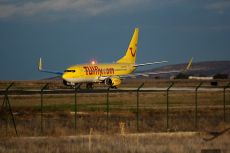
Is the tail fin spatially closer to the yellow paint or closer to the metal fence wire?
the yellow paint

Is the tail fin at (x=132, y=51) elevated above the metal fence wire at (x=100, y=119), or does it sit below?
above

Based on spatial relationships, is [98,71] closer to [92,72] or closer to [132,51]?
[92,72]

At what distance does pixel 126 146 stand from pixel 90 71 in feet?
157

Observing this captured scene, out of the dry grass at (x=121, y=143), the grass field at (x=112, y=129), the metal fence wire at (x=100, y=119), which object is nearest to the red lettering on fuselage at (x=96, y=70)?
the grass field at (x=112, y=129)

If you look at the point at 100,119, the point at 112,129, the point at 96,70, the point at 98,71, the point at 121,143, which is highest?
the point at 96,70

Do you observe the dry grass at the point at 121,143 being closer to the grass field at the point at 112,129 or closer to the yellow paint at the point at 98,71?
the grass field at the point at 112,129

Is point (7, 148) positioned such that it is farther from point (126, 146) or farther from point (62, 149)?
point (126, 146)

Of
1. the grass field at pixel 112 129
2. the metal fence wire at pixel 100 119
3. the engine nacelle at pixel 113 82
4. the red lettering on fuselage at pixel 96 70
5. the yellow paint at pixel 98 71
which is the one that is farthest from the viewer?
the red lettering on fuselage at pixel 96 70

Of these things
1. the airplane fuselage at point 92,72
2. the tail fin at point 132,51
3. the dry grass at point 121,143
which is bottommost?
the dry grass at point 121,143

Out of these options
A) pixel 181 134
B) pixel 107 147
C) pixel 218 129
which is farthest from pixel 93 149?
pixel 218 129

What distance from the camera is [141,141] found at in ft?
76.9

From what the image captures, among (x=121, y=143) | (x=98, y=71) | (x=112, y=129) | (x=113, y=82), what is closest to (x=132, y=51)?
(x=98, y=71)

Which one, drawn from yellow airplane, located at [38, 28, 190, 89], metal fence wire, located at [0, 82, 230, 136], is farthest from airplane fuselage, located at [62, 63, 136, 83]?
metal fence wire, located at [0, 82, 230, 136]

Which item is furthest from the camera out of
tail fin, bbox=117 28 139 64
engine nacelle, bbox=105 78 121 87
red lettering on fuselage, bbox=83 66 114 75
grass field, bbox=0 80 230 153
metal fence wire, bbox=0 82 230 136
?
tail fin, bbox=117 28 139 64
